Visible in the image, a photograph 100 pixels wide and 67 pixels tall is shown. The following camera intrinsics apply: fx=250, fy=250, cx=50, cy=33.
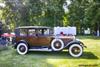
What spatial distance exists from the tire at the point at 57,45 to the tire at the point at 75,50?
505mm

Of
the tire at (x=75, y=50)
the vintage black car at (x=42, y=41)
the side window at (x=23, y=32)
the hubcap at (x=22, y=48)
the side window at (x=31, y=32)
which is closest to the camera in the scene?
the tire at (x=75, y=50)

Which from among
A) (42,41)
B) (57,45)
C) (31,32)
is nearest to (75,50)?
(57,45)

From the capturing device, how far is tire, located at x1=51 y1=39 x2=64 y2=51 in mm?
13016

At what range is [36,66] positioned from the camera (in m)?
10.1

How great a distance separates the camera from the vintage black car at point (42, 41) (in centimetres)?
1295

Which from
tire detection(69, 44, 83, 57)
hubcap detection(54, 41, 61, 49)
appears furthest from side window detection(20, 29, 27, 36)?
tire detection(69, 44, 83, 57)

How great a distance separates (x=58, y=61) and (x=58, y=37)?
210cm

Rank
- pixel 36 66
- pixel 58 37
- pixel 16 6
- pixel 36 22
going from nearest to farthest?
pixel 36 66 < pixel 58 37 < pixel 16 6 < pixel 36 22

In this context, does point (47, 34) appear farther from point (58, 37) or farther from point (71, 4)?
point (71, 4)

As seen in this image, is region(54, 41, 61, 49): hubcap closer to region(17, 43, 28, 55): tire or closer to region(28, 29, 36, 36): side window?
region(28, 29, 36, 36): side window

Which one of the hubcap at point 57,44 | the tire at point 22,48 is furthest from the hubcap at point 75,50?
the tire at point 22,48

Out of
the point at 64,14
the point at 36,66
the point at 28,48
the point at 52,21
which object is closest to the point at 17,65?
the point at 36,66

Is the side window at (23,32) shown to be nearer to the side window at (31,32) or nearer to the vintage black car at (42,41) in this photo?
the vintage black car at (42,41)

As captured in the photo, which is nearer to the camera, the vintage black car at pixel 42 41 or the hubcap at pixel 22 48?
the vintage black car at pixel 42 41
